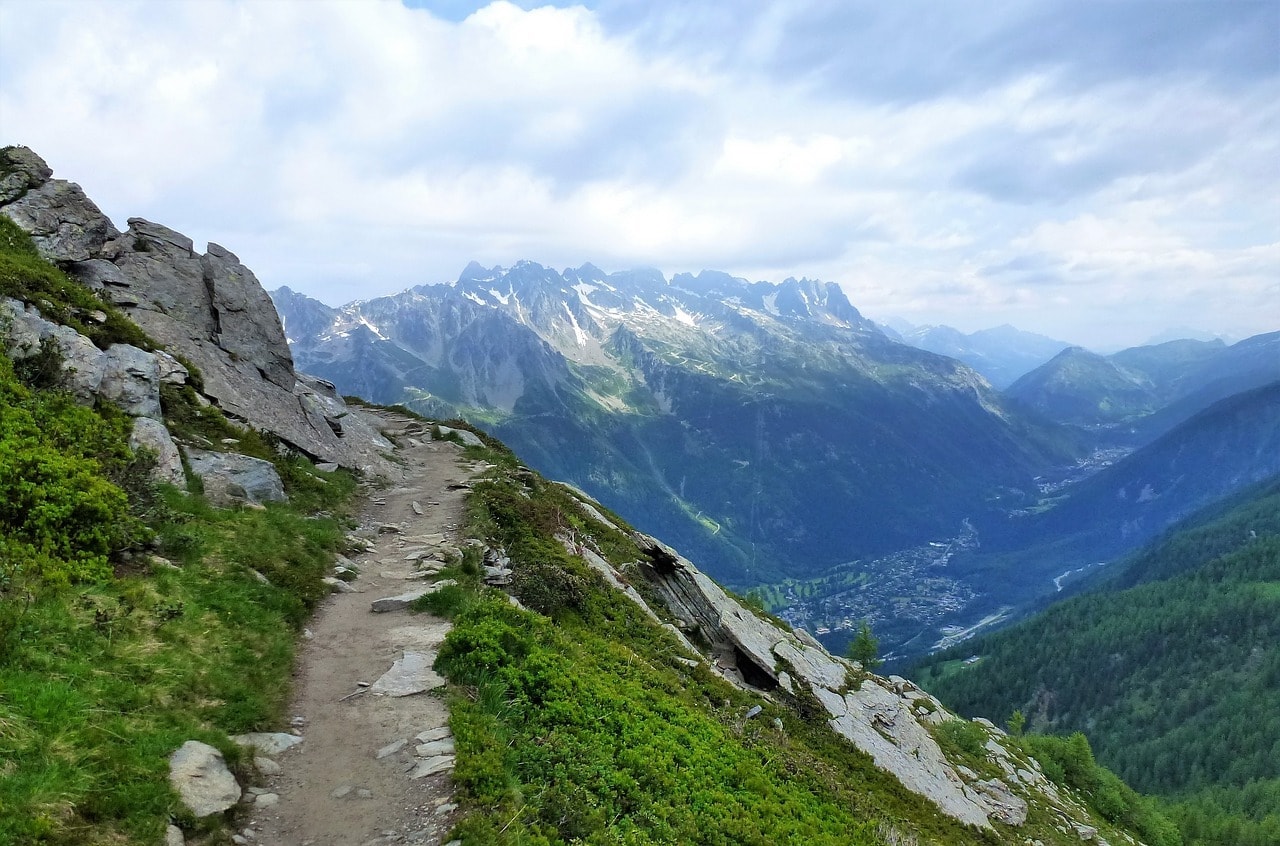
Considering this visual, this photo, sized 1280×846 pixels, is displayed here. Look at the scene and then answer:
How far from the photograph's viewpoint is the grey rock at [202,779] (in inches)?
356

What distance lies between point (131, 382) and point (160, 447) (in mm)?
4110

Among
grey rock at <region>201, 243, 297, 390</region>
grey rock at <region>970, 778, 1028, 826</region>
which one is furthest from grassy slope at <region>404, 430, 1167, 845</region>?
grey rock at <region>201, 243, 297, 390</region>

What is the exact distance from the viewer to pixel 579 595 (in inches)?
906

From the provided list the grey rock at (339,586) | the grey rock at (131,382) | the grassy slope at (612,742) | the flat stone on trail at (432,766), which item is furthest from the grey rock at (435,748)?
the grey rock at (131,382)

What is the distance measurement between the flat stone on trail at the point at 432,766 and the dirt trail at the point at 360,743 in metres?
0.02

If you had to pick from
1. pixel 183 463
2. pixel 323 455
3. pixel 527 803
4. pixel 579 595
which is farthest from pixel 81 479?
pixel 323 455

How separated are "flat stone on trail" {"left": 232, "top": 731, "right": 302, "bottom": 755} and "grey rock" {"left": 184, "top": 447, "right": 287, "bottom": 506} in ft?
37.2

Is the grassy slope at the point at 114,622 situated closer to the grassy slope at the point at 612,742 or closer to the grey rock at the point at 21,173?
the grassy slope at the point at 612,742

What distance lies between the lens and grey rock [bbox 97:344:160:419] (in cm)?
2109

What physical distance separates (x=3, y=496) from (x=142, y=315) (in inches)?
944

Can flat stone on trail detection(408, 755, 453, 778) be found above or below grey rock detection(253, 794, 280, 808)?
below

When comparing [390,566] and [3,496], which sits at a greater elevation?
[3,496]

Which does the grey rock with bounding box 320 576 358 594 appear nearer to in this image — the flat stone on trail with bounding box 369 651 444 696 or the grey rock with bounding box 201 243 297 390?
the flat stone on trail with bounding box 369 651 444 696

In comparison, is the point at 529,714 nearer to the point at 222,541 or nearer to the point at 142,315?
the point at 222,541
